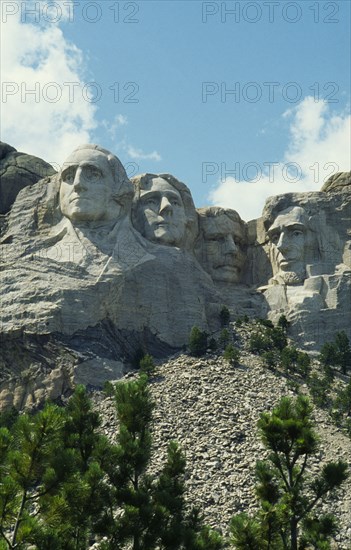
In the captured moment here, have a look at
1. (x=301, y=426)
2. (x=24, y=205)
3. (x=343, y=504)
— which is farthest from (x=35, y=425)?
(x=24, y=205)

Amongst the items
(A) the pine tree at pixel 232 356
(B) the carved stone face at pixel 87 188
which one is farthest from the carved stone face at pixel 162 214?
(A) the pine tree at pixel 232 356

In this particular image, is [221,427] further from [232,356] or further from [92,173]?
[92,173]

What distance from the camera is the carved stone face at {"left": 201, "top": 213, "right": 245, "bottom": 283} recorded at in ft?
114

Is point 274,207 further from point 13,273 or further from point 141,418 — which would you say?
point 141,418

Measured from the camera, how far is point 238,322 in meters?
32.1

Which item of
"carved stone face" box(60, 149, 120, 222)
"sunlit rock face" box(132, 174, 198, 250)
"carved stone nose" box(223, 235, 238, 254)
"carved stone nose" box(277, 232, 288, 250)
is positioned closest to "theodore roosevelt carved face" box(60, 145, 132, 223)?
"carved stone face" box(60, 149, 120, 222)

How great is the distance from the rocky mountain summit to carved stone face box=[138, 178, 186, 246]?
3.69 meters

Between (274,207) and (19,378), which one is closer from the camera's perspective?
(19,378)

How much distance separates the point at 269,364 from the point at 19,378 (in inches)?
220

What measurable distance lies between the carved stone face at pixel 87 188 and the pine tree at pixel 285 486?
1422 centimetres

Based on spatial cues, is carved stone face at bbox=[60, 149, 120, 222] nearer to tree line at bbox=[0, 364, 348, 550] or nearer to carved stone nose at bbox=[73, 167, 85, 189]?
carved stone nose at bbox=[73, 167, 85, 189]

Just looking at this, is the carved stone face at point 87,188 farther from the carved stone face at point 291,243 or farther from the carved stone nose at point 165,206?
the carved stone face at point 291,243

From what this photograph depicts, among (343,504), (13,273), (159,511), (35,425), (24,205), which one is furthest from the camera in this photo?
(24,205)

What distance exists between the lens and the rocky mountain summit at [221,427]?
79.4ft
